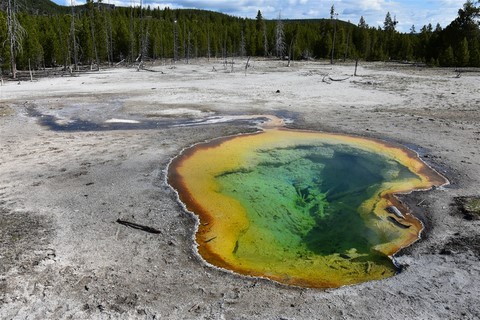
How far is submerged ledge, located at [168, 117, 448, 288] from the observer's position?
23.2 ft

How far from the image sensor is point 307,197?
10273mm

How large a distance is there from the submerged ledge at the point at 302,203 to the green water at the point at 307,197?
22 millimetres

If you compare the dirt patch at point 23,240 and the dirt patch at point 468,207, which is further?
the dirt patch at point 468,207

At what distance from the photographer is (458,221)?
8.20m

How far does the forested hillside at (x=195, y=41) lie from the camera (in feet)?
167

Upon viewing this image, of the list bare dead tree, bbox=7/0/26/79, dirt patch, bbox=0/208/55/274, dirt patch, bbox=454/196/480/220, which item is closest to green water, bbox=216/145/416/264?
dirt patch, bbox=454/196/480/220

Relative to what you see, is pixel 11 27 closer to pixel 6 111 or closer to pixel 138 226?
pixel 6 111

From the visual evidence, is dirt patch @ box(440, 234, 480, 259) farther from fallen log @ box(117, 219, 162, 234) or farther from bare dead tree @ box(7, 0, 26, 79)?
bare dead tree @ box(7, 0, 26, 79)

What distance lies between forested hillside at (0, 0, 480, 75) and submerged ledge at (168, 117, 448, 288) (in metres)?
28.6

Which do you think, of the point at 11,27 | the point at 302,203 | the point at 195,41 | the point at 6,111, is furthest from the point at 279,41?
the point at 302,203

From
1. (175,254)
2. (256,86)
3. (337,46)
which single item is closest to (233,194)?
(175,254)

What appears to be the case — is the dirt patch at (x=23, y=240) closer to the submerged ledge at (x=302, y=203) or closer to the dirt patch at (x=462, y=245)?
the submerged ledge at (x=302, y=203)

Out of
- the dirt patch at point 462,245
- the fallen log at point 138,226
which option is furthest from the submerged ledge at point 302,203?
the fallen log at point 138,226

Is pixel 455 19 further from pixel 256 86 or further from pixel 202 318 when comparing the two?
pixel 202 318
